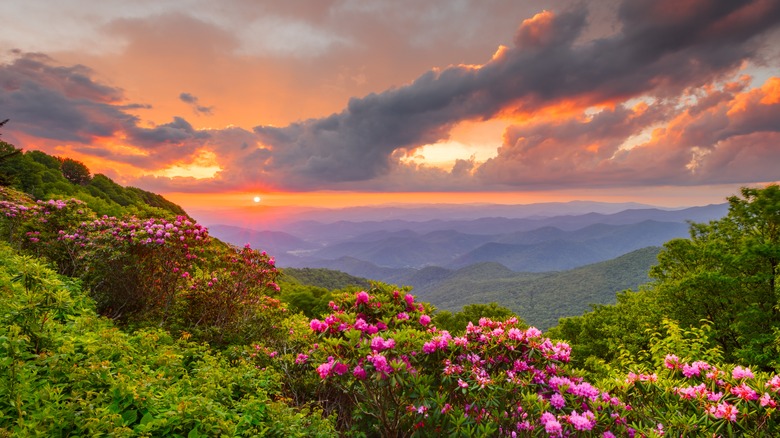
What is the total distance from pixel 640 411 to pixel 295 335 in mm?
8869

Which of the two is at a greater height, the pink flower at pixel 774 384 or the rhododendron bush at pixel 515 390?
the pink flower at pixel 774 384

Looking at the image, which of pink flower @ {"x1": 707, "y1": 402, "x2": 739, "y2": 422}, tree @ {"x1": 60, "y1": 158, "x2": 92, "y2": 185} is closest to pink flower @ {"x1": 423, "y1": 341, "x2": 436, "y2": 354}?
pink flower @ {"x1": 707, "y1": 402, "x2": 739, "y2": 422}

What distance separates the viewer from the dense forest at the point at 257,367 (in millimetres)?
4250

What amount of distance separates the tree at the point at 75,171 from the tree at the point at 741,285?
95.2m

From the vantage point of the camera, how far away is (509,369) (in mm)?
6168

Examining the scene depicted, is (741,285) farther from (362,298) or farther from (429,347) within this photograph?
(362,298)

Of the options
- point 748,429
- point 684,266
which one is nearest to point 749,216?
point 684,266

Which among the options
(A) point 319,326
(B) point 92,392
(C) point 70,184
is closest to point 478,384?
(A) point 319,326

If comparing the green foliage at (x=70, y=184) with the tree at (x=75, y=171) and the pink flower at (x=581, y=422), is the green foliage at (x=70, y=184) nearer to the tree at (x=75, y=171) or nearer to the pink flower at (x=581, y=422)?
the tree at (x=75, y=171)

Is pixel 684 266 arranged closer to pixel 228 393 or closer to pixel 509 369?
pixel 509 369

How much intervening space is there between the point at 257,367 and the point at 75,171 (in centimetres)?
8681

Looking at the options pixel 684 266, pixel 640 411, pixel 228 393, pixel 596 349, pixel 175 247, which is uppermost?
pixel 175 247

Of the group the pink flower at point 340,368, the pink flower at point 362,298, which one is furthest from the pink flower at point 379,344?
the pink flower at point 362,298

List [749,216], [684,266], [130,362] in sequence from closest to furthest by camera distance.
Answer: [130,362], [749,216], [684,266]
